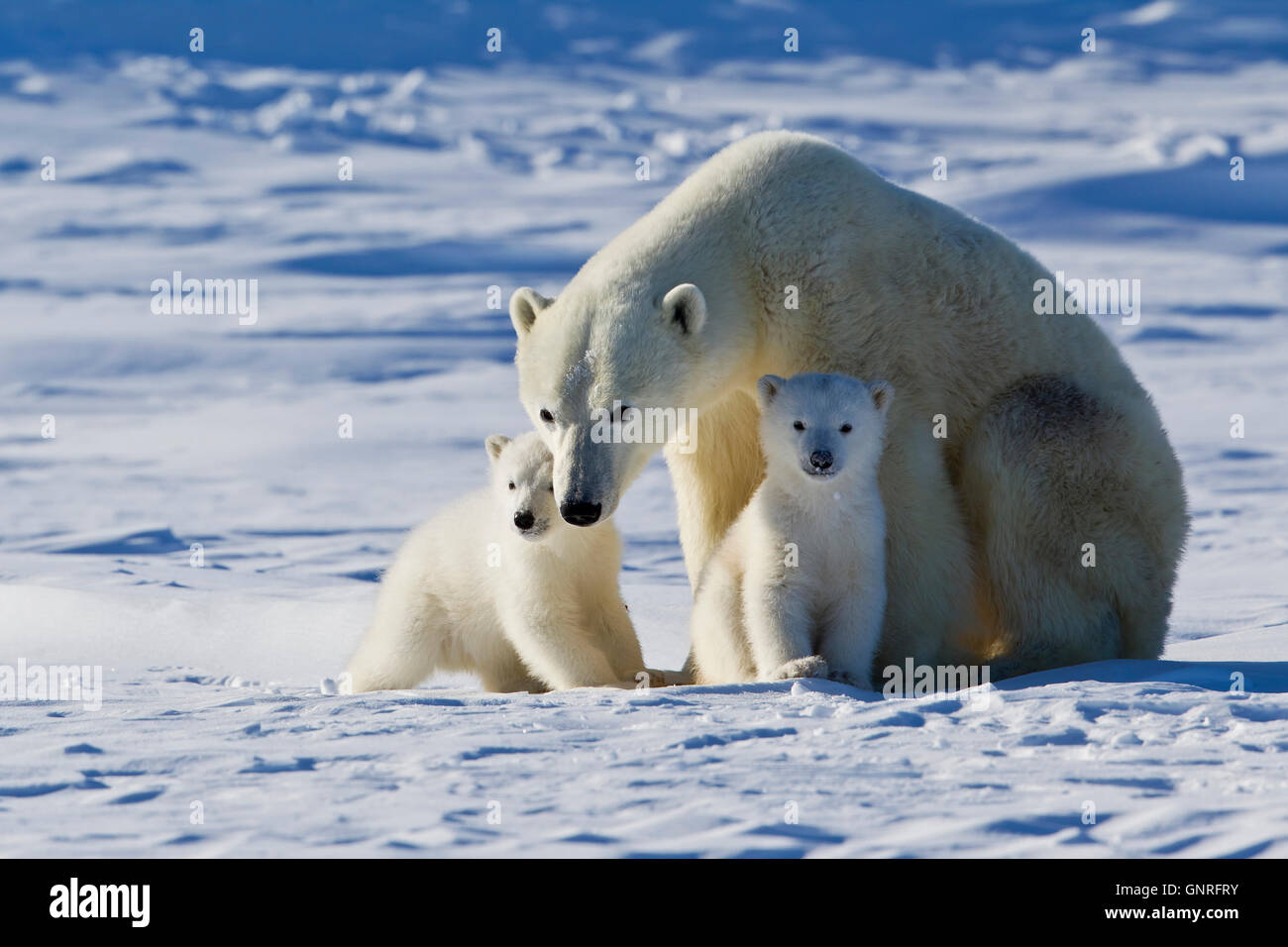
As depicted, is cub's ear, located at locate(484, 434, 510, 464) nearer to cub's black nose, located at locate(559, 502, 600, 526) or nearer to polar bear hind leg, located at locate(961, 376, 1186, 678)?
cub's black nose, located at locate(559, 502, 600, 526)

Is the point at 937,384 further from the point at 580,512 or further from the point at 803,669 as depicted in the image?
the point at 580,512

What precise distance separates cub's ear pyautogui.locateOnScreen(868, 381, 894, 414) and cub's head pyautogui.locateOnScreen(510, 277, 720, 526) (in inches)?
21.3

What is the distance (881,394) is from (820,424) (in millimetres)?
327

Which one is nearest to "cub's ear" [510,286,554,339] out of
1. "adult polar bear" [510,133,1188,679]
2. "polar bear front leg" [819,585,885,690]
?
"adult polar bear" [510,133,1188,679]

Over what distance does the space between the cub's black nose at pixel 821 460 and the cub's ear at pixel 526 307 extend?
112cm

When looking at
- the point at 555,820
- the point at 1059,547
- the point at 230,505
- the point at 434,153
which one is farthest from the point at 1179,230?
the point at 555,820

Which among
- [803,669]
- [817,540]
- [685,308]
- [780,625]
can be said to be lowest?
[803,669]

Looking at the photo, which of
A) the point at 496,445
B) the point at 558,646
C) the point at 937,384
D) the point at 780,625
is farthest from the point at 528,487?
the point at 937,384

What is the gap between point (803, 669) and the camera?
477 cm

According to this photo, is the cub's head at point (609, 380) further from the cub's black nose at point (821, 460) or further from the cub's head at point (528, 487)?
the cub's black nose at point (821, 460)

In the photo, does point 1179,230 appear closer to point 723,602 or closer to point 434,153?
point 434,153

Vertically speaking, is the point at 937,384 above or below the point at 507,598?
above

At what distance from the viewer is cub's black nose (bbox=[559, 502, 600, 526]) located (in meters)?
4.61

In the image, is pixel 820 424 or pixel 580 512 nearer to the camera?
pixel 580 512
